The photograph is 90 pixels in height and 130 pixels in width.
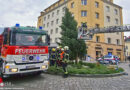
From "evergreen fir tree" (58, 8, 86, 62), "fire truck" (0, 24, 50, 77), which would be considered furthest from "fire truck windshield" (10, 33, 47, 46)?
"evergreen fir tree" (58, 8, 86, 62)

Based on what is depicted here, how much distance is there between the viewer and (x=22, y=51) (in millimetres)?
5680

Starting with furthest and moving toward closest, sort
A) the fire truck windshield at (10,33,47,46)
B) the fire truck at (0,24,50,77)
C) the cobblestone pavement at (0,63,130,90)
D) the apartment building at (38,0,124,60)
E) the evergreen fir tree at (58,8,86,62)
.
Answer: the apartment building at (38,0,124,60)
the evergreen fir tree at (58,8,86,62)
the fire truck windshield at (10,33,47,46)
the fire truck at (0,24,50,77)
the cobblestone pavement at (0,63,130,90)

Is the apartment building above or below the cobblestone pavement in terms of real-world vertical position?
above

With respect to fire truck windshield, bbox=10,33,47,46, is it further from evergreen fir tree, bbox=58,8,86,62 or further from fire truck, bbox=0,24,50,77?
evergreen fir tree, bbox=58,8,86,62

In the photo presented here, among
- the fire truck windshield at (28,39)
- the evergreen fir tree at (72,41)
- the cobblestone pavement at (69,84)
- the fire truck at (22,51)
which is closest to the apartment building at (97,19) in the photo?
the evergreen fir tree at (72,41)

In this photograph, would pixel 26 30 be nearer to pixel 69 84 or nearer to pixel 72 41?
pixel 69 84

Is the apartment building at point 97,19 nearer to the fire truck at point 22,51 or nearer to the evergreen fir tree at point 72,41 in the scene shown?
the evergreen fir tree at point 72,41

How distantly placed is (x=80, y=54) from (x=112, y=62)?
8.65 metres

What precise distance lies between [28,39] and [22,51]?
2.62ft

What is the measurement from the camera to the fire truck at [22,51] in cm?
539

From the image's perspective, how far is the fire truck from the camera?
17.7 ft

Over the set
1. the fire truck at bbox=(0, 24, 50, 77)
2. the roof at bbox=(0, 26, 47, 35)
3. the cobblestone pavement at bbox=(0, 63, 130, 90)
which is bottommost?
the cobblestone pavement at bbox=(0, 63, 130, 90)

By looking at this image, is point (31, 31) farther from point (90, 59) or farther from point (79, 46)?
point (90, 59)

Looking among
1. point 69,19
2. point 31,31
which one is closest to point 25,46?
point 31,31
